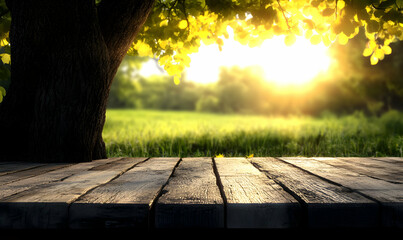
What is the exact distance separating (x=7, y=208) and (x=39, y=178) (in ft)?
2.04

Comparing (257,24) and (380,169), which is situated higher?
(257,24)

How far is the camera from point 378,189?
1.49 metres

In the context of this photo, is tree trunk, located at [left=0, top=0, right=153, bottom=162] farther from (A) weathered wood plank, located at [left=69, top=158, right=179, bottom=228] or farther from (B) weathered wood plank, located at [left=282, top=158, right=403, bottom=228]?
(B) weathered wood plank, located at [left=282, top=158, right=403, bottom=228]

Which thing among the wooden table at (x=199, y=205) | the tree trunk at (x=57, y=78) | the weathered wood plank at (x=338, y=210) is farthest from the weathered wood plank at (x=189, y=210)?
the tree trunk at (x=57, y=78)

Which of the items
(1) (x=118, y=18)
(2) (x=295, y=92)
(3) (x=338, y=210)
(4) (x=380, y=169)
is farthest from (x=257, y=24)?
(2) (x=295, y=92)

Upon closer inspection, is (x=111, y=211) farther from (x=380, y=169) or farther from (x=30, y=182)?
(x=380, y=169)

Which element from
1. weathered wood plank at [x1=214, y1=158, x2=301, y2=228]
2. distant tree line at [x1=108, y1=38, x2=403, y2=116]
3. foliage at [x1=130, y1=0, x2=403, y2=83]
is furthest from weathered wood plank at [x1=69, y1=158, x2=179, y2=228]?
distant tree line at [x1=108, y1=38, x2=403, y2=116]

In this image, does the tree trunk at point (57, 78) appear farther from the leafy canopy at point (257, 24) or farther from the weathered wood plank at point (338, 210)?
the weathered wood plank at point (338, 210)

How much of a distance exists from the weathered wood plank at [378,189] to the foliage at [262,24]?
4.72ft

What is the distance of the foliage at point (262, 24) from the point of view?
9.24 feet

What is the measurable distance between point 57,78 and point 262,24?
2.02 metres

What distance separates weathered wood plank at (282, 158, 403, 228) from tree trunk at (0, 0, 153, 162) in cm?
194

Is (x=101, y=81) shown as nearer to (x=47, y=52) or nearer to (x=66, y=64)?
(x=66, y=64)

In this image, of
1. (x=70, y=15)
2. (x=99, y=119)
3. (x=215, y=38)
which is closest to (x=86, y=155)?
(x=99, y=119)
